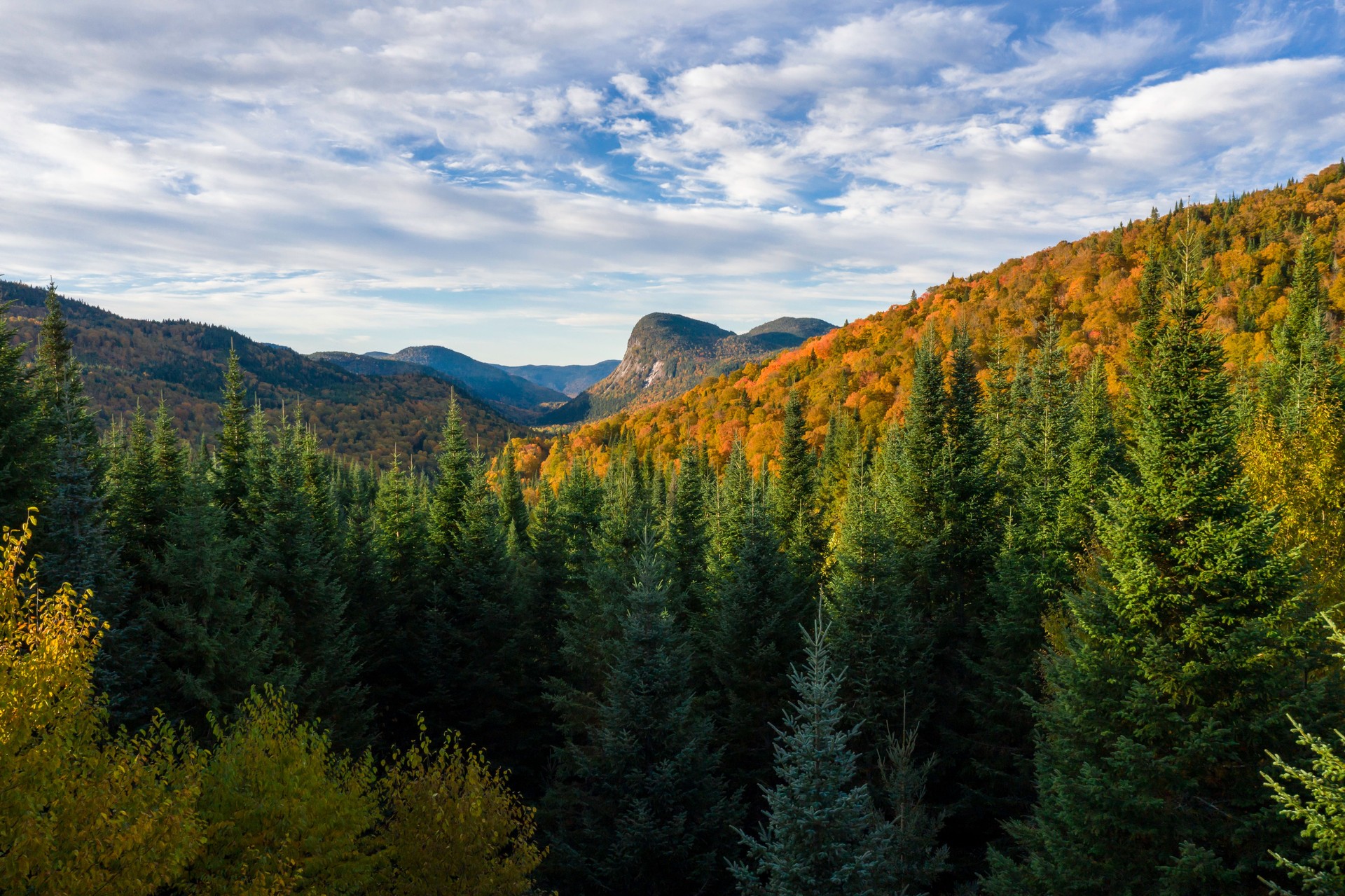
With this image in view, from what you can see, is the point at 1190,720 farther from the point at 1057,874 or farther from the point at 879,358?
the point at 879,358

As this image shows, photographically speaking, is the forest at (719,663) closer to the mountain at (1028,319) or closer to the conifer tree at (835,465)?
the conifer tree at (835,465)

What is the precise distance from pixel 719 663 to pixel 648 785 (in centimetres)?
723

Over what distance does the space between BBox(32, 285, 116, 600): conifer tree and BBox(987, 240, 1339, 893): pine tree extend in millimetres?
20341

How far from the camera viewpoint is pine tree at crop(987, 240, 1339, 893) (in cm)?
1081

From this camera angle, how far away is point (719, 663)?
2234cm

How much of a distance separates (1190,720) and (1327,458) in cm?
1821

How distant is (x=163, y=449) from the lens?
21.0 metres

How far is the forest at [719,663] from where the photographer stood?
33.9 ft

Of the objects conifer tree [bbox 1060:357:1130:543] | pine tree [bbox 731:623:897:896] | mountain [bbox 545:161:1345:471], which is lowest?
pine tree [bbox 731:623:897:896]

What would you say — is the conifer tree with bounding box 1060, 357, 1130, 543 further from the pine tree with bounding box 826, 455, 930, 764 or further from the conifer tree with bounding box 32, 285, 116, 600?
the conifer tree with bounding box 32, 285, 116, 600

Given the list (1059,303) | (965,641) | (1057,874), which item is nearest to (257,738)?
(1057,874)

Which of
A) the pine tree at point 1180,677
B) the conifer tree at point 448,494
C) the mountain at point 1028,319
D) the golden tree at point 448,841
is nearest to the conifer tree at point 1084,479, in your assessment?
the pine tree at point 1180,677

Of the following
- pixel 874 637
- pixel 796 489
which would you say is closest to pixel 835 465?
pixel 796 489

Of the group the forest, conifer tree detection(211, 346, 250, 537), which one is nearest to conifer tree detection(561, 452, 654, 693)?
the forest
